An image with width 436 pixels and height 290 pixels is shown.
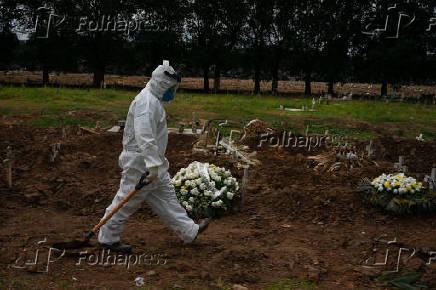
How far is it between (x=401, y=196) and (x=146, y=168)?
3885 millimetres

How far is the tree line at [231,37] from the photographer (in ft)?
103

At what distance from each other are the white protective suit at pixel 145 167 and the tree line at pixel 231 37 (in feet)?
90.7

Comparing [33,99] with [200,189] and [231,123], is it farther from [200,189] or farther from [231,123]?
[200,189]

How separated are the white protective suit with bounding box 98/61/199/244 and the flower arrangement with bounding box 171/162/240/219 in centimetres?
130

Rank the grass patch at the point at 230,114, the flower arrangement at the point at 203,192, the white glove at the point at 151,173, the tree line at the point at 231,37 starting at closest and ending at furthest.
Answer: the white glove at the point at 151,173
the flower arrangement at the point at 203,192
the grass patch at the point at 230,114
the tree line at the point at 231,37

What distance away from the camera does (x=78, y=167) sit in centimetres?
882

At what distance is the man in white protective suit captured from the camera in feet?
16.5

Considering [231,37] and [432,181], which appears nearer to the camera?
[432,181]

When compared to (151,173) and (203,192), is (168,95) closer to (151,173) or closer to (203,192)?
(151,173)

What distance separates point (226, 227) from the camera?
6516 millimetres

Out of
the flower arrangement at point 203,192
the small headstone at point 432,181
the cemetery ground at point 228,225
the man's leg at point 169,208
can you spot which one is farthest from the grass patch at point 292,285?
the small headstone at point 432,181

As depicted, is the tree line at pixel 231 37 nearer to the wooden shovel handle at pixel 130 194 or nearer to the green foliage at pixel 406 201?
the green foliage at pixel 406 201

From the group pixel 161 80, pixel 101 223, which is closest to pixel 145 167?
pixel 101 223

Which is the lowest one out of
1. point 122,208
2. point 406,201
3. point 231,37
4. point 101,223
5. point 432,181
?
point 101,223
